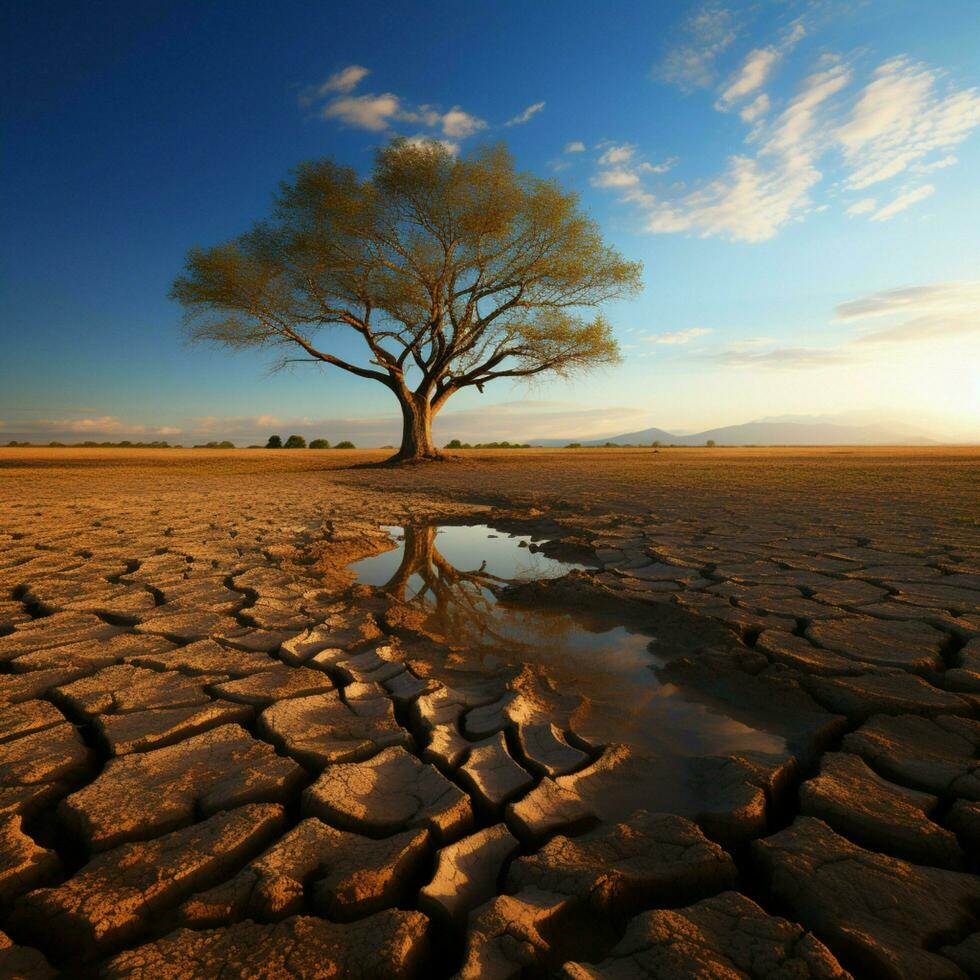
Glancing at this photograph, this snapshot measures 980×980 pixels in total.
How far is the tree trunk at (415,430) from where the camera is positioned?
51.7 ft

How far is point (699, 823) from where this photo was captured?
1.31 m

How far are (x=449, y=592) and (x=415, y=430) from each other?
41.3 feet

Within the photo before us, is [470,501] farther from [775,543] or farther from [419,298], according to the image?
[419,298]

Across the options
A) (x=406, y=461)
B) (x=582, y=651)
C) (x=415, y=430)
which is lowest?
(x=582, y=651)

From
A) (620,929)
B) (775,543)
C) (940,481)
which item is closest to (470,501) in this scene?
(775,543)

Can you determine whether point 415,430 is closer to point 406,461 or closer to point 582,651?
point 406,461

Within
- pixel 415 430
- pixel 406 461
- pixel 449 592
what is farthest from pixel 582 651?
pixel 415 430

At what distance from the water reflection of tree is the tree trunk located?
11.1m

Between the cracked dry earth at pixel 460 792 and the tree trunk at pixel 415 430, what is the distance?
12.6 meters

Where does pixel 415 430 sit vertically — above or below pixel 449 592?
above

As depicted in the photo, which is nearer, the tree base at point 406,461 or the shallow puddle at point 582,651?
the shallow puddle at point 582,651

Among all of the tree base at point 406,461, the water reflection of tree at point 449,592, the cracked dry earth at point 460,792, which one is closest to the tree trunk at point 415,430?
A: the tree base at point 406,461

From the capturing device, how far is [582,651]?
8.31 ft

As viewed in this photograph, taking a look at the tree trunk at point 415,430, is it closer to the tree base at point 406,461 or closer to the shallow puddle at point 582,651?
the tree base at point 406,461
